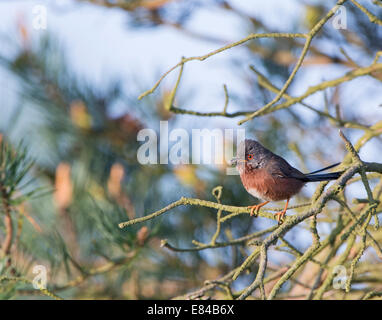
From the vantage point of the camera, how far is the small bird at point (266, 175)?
7.13 ft

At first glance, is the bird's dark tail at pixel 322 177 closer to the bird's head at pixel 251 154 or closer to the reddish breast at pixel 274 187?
the reddish breast at pixel 274 187

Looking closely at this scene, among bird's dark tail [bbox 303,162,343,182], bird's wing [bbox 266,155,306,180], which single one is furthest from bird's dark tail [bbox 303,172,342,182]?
bird's wing [bbox 266,155,306,180]

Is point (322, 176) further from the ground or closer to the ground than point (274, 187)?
closer to the ground

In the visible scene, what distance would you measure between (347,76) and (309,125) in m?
1.20

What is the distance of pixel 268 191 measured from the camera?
7.12 ft

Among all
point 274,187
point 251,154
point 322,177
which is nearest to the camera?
point 322,177

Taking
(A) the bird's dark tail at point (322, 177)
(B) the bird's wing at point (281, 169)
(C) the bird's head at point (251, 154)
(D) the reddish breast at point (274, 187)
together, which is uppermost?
(C) the bird's head at point (251, 154)

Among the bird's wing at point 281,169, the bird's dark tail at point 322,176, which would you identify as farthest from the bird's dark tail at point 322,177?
the bird's wing at point 281,169

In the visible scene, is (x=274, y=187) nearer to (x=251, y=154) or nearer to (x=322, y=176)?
(x=251, y=154)

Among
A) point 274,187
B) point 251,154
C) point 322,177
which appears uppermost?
point 251,154

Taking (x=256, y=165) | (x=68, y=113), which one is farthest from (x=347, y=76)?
(x=68, y=113)

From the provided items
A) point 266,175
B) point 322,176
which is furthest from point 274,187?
point 322,176

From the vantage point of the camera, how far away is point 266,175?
222 cm

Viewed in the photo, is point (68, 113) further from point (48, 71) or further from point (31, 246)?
point (31, 246)
